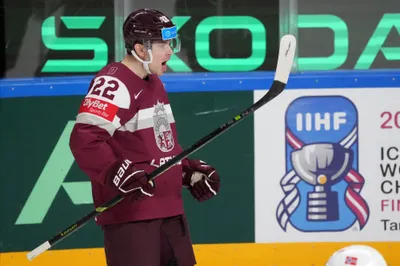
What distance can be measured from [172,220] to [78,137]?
47cm

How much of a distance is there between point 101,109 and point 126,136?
15cm

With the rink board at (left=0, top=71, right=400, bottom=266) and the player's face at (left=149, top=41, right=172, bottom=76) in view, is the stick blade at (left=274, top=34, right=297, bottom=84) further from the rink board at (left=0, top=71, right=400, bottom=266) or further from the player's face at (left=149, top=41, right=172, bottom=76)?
the rink board at (left=0, top=71, right=400, bottom=266)

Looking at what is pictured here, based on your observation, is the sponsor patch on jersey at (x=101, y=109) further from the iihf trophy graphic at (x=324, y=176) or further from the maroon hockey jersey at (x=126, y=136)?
the iihf trophy graphic at (x=324, y=176)

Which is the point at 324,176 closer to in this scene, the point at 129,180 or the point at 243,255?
the point at 243,255

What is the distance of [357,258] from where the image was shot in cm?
339

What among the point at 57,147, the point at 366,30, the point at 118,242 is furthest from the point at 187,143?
the point at 118,242

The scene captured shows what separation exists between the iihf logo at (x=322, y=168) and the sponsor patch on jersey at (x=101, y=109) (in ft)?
5.02

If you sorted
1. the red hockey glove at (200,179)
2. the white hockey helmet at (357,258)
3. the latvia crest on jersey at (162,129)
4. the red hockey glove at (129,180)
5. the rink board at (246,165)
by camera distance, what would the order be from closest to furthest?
the white hockey helmet at (357,258), the red hockey glove at (129,180), the latvia crest on jersey at (162,129), the red hockey glove at (200,179), the rink board at (246,165)

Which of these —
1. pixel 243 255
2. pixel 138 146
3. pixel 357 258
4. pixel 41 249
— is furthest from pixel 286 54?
pixel 243 255

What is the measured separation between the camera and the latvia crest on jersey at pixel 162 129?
3889 millimetres

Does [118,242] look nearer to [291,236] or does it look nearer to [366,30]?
[291,236]

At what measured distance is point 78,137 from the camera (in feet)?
12.2

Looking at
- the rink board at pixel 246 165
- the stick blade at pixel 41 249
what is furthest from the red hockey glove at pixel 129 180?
the rink board at pixel 246 165

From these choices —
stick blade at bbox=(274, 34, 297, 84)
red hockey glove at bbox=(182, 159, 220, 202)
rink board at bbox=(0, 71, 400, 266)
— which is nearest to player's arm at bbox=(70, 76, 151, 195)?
red hockey glove at bbox=(182, 159, 220, 202)
